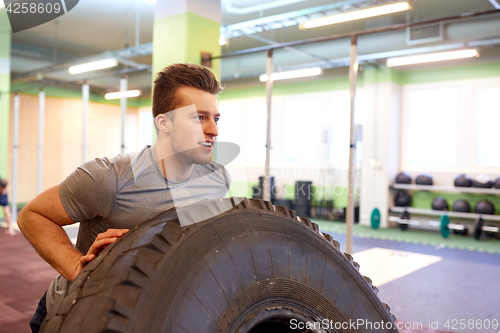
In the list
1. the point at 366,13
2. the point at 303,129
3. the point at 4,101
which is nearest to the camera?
the point at 366,13

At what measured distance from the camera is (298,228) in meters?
0.68

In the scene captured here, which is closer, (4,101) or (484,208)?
(484,208)

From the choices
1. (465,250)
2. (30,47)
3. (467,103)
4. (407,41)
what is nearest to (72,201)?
(465,250)

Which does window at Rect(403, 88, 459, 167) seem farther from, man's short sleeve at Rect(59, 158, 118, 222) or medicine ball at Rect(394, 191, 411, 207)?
man's short sleeve at Rect(59, 158, 118, 222)

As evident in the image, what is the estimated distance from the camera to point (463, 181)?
21.4ft

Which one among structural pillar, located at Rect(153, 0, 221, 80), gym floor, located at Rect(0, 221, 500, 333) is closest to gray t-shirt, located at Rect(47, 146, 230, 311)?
gym floor, located at Rect(0, 221, 500, 333)

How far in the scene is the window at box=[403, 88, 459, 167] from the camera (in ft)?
23.2

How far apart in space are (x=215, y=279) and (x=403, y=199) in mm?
7285

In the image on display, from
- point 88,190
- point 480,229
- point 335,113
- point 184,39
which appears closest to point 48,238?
point 88,190

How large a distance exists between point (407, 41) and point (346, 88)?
209cm

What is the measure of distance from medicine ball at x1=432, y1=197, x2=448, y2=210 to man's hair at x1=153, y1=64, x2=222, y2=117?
22.2 ft

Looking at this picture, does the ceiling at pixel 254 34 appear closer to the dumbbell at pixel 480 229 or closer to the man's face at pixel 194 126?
the dumbbell at pixel 480 229

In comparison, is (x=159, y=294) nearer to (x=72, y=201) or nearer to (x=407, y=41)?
(x=72, y=201)

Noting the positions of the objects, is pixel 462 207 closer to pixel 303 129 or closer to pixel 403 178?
pixel 403 178
